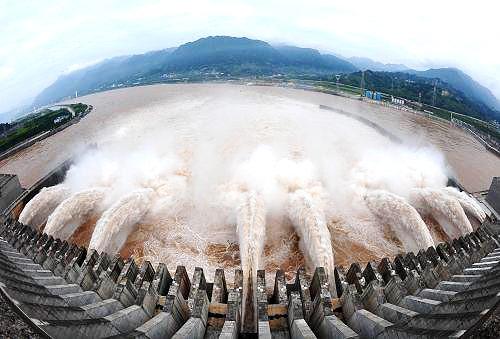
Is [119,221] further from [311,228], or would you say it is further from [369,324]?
[369,324]

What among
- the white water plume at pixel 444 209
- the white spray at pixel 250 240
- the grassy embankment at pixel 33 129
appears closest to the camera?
the white spray at pixel 250 240

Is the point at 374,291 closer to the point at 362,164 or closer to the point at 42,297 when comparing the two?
the point at 42,297

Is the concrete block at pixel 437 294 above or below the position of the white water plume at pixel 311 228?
above

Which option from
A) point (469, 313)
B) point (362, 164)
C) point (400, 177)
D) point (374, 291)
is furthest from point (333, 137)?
point (469, 313)

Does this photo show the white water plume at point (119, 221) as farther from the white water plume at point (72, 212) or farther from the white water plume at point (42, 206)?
the white water plume at point (42, 206)

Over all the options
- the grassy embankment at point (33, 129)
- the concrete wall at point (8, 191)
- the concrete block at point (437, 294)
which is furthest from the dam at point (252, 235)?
the grassy embankment at point (33, 129)

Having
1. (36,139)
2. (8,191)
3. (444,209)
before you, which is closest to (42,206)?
(8,191)

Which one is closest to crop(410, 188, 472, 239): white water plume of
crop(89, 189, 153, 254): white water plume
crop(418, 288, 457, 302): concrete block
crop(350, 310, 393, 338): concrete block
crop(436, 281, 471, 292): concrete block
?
crop(436, 281, 471, 292): concrete block
